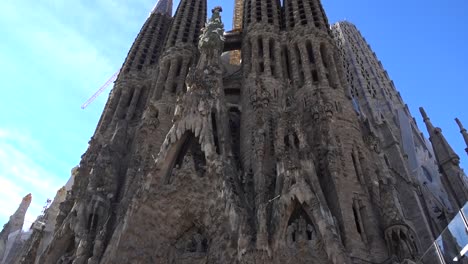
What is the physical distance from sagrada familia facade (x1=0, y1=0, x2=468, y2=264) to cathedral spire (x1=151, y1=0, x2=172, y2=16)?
924 cm

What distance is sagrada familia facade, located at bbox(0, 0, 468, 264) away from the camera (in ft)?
48.1

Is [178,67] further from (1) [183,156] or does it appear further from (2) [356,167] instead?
(2) [356,167]

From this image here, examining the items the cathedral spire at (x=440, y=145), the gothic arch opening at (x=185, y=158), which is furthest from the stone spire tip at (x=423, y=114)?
the gothic arch opening at (x=185, y=158)

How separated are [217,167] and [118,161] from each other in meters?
6.74

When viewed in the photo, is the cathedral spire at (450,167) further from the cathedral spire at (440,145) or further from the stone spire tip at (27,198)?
the stone spire tip at (27,198)

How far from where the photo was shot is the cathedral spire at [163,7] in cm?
3678

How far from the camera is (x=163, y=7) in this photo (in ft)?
124

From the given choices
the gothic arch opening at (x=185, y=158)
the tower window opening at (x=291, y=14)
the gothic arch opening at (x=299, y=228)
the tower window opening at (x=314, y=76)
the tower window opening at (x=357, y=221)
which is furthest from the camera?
the tower window opening at (x=291, y=14)

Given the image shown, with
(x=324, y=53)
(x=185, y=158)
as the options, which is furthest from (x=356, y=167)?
(x=324, y=53)

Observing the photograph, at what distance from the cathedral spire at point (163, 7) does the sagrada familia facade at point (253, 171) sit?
9236 mm

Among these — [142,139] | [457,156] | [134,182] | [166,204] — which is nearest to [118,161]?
[142,139]

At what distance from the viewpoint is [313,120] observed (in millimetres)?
19094

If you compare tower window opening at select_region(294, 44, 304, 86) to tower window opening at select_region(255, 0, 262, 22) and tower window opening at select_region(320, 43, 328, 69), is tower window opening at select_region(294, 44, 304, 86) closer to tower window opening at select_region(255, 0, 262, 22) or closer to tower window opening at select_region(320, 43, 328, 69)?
tower window opening at select_region(320, 43, 328, 69)

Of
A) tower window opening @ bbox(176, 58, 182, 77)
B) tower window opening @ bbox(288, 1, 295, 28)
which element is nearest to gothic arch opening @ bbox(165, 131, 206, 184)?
tower window opening @ bbox(176, 58, 182, 77)
